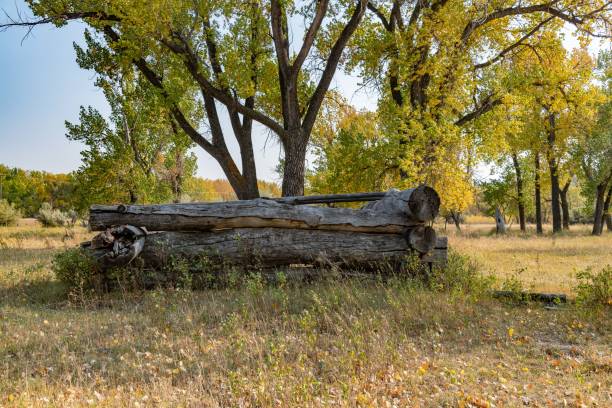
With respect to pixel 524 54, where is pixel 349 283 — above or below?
below

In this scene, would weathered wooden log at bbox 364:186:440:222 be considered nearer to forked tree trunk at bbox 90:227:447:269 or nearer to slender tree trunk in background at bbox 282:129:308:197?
forked tree trunk at bbox 90:227:447:269

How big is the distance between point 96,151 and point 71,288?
13178 mm

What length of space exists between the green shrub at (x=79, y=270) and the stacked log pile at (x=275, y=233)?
212mm

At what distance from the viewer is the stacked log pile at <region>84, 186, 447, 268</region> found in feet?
26.7

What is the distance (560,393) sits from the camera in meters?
3.88

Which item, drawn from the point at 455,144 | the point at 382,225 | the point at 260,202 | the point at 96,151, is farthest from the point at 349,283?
the point at 96,151

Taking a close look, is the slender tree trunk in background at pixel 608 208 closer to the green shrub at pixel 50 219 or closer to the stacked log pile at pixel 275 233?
the stacked log pile at pixel 275 233

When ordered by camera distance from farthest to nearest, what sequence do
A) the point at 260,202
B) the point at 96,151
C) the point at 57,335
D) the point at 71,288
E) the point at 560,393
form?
the point at 96,151 → the point at 260,202 → the point at 71,288 → the point at 57,335 → the point at 560,393

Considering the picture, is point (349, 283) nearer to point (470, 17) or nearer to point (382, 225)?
point (382, 225)

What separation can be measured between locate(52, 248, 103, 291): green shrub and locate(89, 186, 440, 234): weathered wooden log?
761 millimetres

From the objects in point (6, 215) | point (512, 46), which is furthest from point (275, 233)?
point (6, 215)

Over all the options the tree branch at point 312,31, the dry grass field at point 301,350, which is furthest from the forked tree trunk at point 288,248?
the tree branch at point 312,31

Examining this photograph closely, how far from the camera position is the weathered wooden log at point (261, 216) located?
8.18 metres

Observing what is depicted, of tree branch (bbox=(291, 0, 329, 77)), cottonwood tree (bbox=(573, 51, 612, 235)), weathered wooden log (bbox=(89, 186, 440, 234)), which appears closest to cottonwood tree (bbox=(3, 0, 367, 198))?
tree branch (bbox=(291, 0, 329, 77))
